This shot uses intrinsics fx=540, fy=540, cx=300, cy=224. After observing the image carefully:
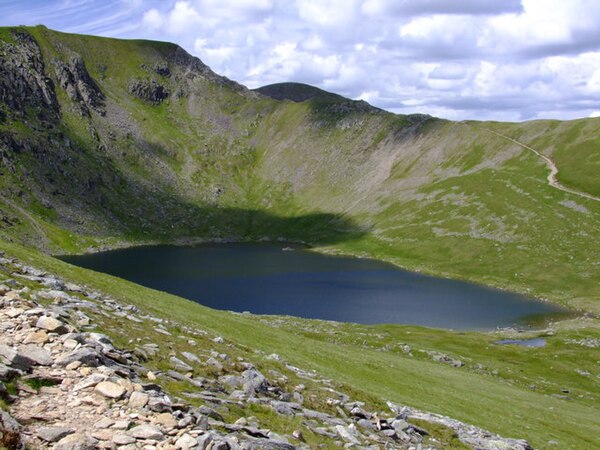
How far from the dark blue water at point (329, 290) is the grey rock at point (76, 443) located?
4075 inches

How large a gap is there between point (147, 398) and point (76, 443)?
100 inches

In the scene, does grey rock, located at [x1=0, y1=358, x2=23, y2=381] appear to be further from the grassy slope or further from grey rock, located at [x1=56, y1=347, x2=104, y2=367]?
the grassy slope

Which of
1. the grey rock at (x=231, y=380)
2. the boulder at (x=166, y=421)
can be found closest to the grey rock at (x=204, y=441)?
the boulder at (x=166, y=421)

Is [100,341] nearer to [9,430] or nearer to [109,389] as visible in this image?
[109,389]

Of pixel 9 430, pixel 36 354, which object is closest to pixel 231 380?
pixel 36 354

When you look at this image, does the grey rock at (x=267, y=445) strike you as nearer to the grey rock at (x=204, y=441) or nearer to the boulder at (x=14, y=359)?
the grey rock at (x=204, y=441)

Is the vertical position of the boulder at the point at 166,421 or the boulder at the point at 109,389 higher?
the boulder at the point at 109,389

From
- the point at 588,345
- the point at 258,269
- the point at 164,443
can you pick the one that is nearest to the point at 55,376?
the point at 164,443

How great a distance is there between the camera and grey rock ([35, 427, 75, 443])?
1345 centimetres

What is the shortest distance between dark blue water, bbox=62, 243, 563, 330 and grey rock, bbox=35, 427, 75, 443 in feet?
340

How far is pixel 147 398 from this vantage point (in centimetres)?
1568

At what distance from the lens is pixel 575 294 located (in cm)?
14225

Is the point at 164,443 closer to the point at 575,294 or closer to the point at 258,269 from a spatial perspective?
the point at 575,294

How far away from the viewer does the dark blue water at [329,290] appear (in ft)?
399
